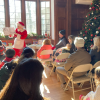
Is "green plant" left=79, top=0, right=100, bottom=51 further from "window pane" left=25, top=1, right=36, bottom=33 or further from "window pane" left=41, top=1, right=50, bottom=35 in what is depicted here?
"window pane" left=25, top=1, right=36, bottom=33

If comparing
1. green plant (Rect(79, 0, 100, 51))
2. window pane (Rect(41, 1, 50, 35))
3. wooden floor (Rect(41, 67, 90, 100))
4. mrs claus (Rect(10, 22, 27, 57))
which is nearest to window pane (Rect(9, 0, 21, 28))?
window pane (Rect(41, 1, 50, 35))

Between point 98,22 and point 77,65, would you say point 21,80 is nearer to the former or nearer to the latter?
point 77,65

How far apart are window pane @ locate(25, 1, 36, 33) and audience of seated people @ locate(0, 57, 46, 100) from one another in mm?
5601

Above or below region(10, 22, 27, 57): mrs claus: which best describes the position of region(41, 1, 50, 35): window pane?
above

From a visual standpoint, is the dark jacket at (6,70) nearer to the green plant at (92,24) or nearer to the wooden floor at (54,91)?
the wooden floor at (54,91)

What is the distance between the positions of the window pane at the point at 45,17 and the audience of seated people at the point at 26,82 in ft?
18.5

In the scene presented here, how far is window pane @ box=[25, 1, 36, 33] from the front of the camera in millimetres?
6219

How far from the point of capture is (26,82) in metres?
0.90

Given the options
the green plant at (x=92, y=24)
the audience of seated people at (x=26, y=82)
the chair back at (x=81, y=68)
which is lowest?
the chair back at (x=81, y=68)

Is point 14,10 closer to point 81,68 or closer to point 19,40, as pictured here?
point 19,40

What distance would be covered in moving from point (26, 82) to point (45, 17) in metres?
5.80

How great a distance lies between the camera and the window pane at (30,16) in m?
6.22

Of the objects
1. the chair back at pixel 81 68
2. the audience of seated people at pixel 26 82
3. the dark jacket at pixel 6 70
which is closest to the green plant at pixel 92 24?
the chair back at pixel 81 68

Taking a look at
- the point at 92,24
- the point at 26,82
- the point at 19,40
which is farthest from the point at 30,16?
the point at 26,82
